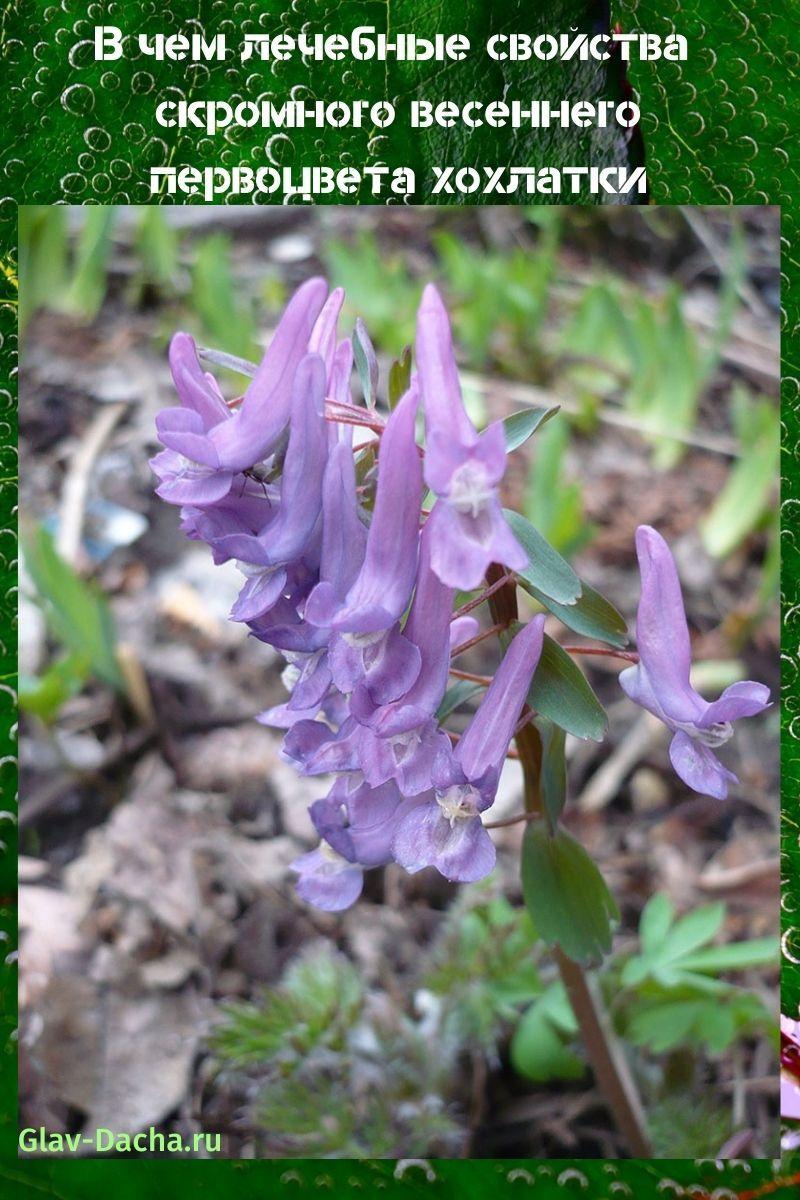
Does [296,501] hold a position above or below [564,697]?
above

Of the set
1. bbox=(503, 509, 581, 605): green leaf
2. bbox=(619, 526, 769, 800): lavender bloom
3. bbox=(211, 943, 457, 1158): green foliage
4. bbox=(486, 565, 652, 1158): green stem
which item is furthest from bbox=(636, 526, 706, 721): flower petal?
bbox=(211, 943, 457, 1158): green foliage

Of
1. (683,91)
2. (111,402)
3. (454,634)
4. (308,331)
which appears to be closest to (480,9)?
(683,91)

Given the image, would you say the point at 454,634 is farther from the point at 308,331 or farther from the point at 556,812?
the point at 308,331

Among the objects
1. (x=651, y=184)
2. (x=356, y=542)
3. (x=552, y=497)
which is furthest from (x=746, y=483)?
(x=356, y=542)

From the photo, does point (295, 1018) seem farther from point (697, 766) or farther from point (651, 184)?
point (651, 184)

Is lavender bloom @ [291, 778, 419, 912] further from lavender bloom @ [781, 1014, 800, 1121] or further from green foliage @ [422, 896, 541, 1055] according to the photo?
lavender bloom @ [781, 1014, 800, 1121]

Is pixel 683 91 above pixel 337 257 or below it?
above
